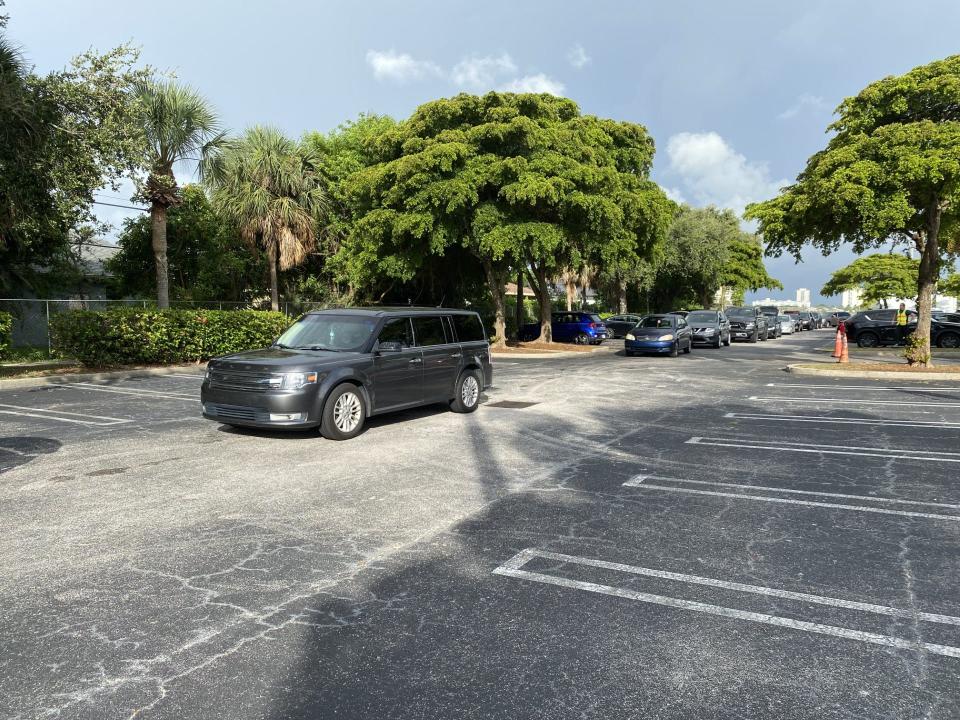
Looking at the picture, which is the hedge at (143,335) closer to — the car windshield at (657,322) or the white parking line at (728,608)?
the white parking line at (728,608)

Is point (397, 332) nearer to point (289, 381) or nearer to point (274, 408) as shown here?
point (289, 381)

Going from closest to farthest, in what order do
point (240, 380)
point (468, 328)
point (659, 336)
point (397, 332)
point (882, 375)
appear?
point (240, 380) → point (397, 332) → point (468, 328) → point (882, 375) → point (659, 336)

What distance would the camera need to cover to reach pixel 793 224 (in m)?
18.8

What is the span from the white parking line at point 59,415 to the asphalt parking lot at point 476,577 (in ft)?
4.70

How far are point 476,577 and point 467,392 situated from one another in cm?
711

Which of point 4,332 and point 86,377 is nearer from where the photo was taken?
point 86,377

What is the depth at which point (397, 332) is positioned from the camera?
10086 millimetres

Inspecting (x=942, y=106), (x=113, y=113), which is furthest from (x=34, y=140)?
(x=942, y=106)

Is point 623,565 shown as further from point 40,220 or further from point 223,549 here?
point 40,220

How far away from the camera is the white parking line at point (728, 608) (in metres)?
3.53

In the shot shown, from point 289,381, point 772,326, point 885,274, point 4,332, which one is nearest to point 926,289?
point 289,381

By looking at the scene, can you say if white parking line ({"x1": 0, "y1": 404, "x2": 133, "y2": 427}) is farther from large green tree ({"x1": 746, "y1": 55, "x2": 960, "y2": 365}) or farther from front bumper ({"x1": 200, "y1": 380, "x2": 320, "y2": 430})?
large green tree ({"x1": 746, "y1": 55, "x2": 960, "y2": 365})

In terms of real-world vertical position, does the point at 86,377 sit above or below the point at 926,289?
below

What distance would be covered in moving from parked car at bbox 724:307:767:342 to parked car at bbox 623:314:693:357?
1306 cm
